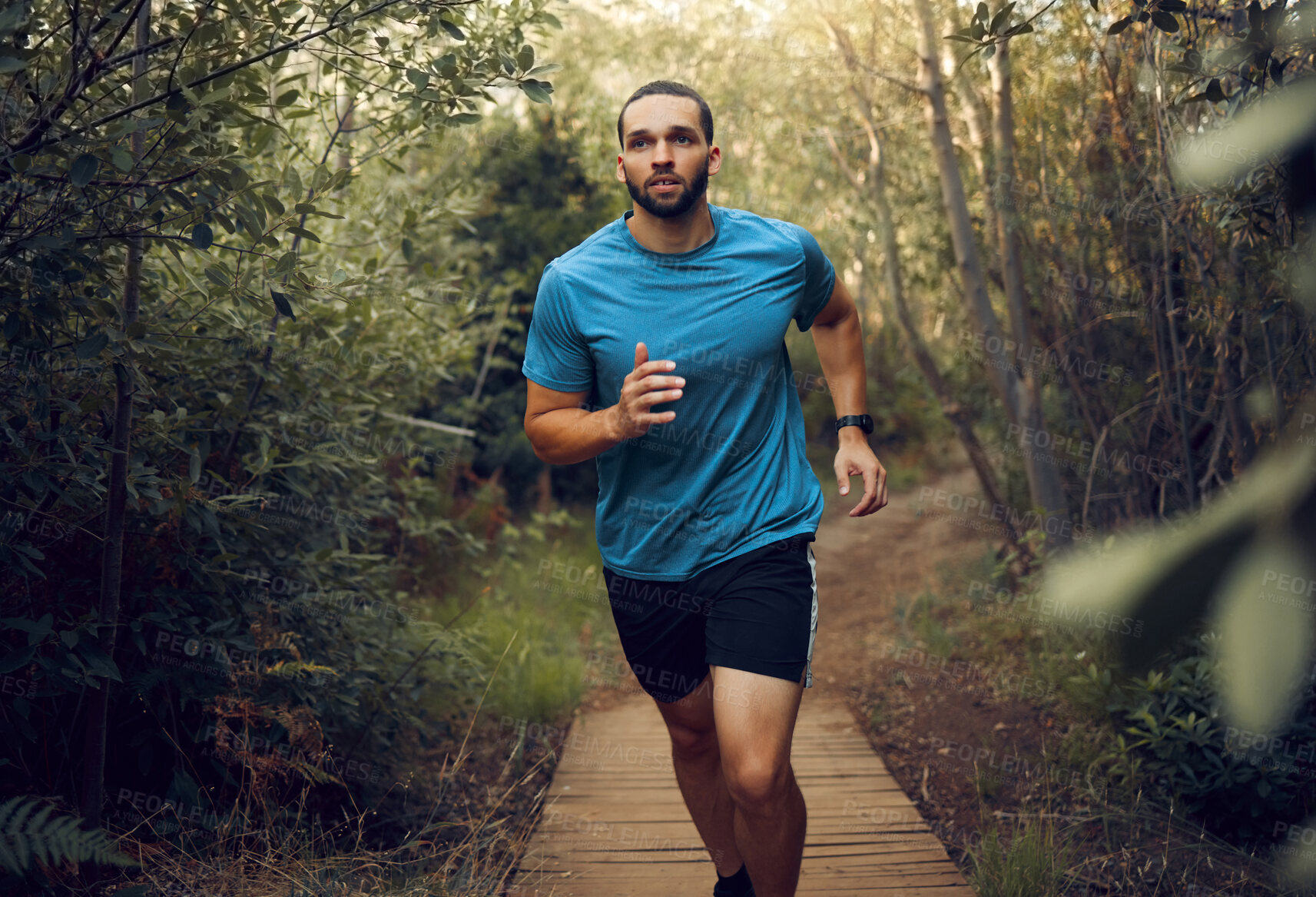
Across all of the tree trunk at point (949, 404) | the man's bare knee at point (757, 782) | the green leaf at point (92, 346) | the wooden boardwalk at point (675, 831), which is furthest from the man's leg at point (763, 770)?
the tree trunk at point (949, 404)

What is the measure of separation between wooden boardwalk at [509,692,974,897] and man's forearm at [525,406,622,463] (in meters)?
1.40

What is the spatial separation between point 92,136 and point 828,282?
6.69 feet

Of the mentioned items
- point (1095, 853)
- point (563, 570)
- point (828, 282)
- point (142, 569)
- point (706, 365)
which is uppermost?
point (828, 282)

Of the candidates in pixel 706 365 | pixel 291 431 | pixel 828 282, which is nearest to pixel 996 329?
pixel 828 282

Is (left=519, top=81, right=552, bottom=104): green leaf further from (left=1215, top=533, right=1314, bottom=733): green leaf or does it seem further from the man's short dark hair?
(left=1215, top=533, right=1314, bottom=733): green leaf

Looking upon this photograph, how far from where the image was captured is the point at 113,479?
2600mm

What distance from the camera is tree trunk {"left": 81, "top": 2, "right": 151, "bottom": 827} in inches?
99.8

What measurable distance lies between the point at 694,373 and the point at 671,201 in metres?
0.49

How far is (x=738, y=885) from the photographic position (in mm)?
3031

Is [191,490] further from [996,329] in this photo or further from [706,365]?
[996,329]

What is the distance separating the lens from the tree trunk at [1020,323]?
5.53 metres

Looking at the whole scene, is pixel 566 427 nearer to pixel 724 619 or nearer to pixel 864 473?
pixel 724 619

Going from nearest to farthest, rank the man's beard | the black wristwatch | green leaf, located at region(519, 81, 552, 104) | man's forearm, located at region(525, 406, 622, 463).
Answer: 1. man's forearm, located at region(525, 406, 622, 463)
2. green leaf, located at region(519, 81, 552, 104)
3. the man's beard
4. the black wristwatch

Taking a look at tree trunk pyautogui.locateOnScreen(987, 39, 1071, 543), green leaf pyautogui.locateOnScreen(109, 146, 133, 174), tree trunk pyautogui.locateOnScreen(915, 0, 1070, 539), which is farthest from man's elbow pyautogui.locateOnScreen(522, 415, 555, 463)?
tree trunk pyautogui.locateOnScreen(915, 0, 1070, 539)
